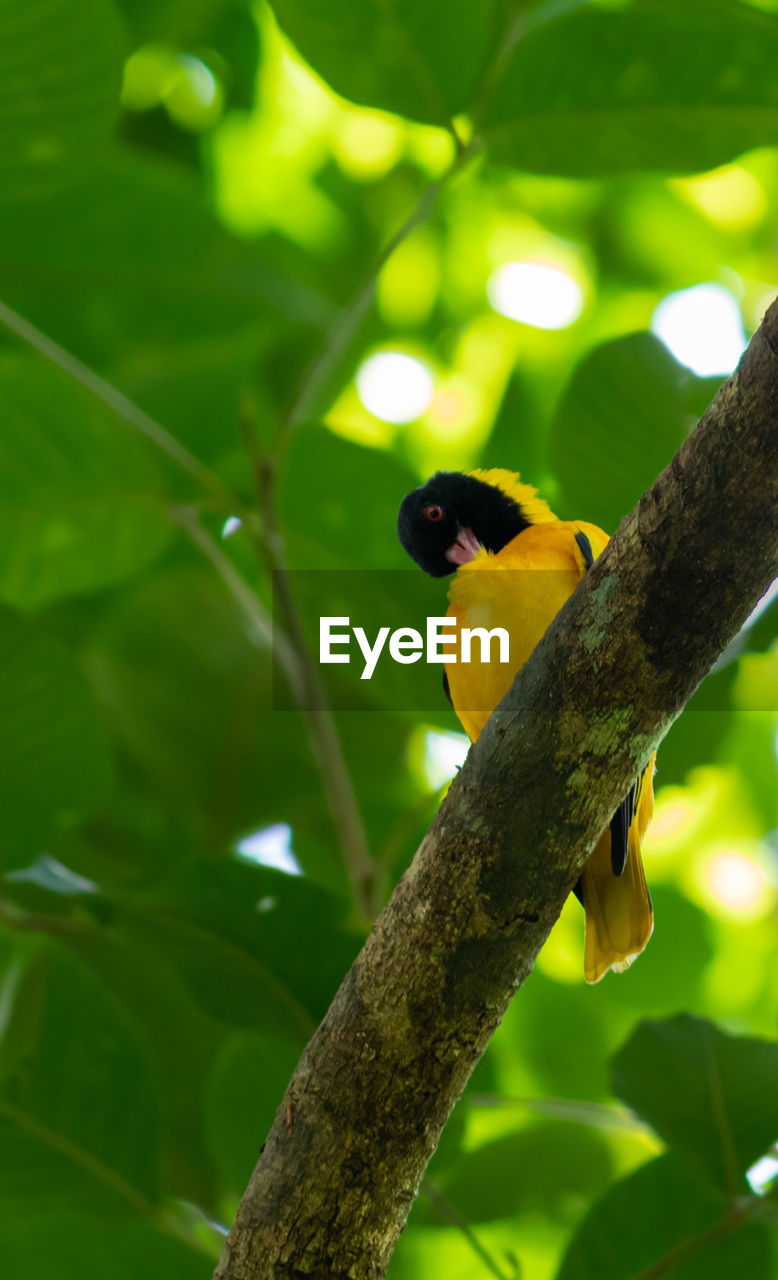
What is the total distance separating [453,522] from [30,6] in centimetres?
137

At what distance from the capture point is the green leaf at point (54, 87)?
7.12ft

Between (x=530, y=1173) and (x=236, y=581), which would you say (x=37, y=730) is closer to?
(x=236, y=581)

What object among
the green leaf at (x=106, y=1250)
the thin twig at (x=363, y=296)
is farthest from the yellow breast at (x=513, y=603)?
the green leaf at (x=106, y=1250)

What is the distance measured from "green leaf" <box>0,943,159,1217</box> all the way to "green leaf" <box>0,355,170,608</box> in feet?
2.95

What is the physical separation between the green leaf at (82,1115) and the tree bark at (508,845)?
2.79ft

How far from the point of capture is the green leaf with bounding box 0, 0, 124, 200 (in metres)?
2.17

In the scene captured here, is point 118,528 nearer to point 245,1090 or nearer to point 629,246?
point 245,1090

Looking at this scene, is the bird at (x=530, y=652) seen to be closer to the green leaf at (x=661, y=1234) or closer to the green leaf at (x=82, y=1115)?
the green leaf at (x=661, y=1234)

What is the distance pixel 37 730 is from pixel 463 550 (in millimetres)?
1055

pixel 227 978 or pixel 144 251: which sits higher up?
pixel 144 251

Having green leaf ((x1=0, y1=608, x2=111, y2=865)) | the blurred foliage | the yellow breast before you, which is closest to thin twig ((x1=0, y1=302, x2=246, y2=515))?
the blurred foliage

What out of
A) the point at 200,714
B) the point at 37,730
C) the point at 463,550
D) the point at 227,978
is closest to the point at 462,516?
the point at 463,550

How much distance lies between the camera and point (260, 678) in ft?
11.3

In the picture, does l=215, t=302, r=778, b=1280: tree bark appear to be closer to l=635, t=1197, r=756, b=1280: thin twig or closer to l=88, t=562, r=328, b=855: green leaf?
l=635, t=1197, r=756, b=1280: thin twig
